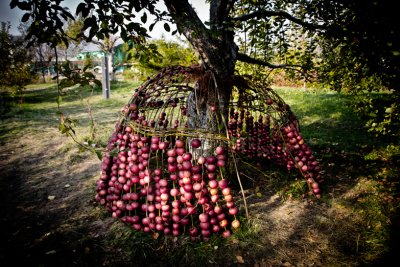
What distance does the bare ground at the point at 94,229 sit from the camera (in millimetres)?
1968

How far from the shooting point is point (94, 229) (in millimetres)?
2346

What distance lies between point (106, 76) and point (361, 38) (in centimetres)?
1119

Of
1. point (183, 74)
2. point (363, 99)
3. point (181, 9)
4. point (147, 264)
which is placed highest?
point (181, 9)

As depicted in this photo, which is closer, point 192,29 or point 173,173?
point 173,173

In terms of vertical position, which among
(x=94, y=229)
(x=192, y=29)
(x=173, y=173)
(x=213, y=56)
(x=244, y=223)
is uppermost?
(x=192, y=29)

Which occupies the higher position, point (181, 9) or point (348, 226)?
point (181, 9)

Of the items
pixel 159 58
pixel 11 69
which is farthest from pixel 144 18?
pixel 11 69

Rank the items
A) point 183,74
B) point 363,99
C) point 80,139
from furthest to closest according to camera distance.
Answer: point 80,139 → point 363,99 → point 183,74

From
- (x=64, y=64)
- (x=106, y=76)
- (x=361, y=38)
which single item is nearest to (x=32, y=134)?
(x=64, y=64)

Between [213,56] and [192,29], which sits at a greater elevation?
[192,29]

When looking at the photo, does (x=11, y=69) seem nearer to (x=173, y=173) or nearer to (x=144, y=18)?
(x=144, y=18)

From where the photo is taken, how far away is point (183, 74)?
279 centimetres

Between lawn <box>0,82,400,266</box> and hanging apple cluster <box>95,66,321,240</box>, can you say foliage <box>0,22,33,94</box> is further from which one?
hanging apple cluster <box>95,66,321,240</box>

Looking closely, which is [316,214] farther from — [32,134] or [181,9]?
[32,134]
